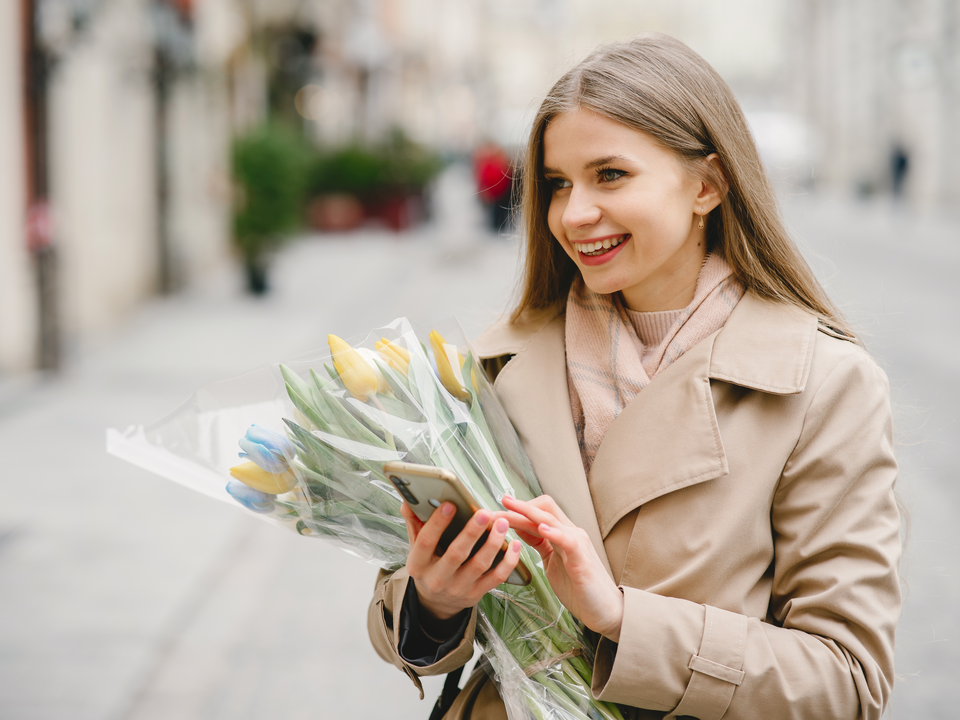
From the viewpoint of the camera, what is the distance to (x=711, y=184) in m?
1.68

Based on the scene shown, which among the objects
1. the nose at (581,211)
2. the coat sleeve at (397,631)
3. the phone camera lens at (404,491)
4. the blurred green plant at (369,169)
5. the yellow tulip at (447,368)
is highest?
the nose at (581,211)

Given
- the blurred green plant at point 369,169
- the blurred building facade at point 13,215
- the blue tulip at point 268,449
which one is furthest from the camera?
the blurred green plant at point 369,169

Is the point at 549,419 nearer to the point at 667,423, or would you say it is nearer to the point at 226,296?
the point at 667,423

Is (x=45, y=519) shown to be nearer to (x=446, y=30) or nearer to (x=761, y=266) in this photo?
(x=761, y=266)

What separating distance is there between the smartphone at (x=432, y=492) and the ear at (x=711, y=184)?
714 mm

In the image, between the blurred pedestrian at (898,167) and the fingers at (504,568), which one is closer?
the fingers at (504,568)

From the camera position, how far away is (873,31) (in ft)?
129

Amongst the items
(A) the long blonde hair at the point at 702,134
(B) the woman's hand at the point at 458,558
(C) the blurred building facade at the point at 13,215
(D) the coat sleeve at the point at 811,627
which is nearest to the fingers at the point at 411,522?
(B) the woman's hand at the point at 458,558

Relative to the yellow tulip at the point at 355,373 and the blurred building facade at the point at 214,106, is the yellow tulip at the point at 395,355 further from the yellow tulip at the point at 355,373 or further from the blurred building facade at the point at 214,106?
the blurred building facade at the point at 214,106

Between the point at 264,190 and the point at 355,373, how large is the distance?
1115 centimetres

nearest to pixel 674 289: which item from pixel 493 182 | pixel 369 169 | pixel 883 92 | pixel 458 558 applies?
pixel 458 558

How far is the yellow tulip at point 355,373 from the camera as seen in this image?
148cm

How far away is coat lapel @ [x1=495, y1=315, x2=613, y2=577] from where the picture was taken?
1.60 metres

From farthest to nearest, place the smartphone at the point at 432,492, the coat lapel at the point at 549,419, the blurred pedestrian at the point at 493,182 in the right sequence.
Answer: the blurred pedestrian at the point at 493,182
the coat lapel at the point at 549,419
the smartphone at the point at 432,492
